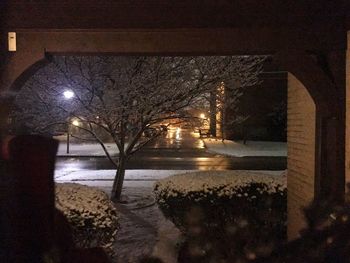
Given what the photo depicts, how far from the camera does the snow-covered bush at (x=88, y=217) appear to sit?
5.93 m

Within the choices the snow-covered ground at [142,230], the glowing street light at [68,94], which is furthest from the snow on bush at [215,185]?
the glowing street light at [68,94]

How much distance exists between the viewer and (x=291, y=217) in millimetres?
7094

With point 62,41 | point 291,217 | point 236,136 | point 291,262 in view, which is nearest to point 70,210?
point 62,41

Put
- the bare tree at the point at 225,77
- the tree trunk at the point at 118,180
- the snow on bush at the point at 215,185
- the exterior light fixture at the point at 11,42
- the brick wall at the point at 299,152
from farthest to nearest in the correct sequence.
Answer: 1. the tree trunk at the point at 118,180
2. the bare tree at the point at 225,77
3. the snow on bush at the point at 215,185
4. the brick wall at the point at 299,152
5. the exterior light fixture at the point at 11,42

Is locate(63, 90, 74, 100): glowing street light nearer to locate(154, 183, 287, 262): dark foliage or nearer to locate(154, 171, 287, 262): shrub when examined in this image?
locate(154, 171, 287, 262): shrub

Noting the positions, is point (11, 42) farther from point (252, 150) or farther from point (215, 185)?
point (252, 150)

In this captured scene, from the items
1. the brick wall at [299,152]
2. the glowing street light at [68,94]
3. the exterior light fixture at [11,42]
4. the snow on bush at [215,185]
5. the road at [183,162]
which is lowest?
the road at [183,162]

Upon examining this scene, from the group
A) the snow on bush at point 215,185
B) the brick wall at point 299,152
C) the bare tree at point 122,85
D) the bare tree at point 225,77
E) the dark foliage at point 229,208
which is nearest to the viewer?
the brick wall at point 299,152

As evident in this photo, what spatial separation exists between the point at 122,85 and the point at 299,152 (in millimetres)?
4534

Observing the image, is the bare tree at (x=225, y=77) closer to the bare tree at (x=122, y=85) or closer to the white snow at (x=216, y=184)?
the bare tree at (x=122, y=85)

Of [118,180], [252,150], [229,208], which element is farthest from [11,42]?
[252,150]

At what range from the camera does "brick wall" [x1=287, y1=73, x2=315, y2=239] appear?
6.25 meters

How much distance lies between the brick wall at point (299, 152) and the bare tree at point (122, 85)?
3.44 m

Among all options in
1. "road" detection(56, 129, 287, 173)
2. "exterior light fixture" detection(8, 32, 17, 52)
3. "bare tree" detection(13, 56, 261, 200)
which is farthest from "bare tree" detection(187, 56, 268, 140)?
"road" detection(56, 129, 287, 173)
